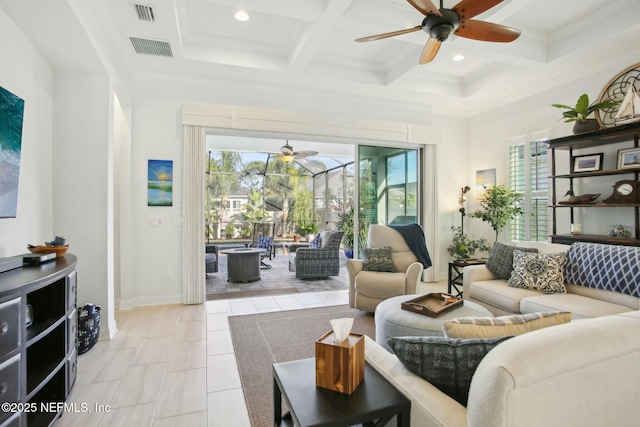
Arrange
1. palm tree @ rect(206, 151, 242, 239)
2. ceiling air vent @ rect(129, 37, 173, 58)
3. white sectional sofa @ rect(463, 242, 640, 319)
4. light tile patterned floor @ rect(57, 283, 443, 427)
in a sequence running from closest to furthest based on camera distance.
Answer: light tile patterned floor @ rect(57, 283, 443, 427), white sectional sofa @ rect(463, 242, 640, 319), ceiling air vent @ rect(129, 37, 173, 58), palm tree @ rect(206, 151, 242, 239)

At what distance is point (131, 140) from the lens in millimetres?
4188

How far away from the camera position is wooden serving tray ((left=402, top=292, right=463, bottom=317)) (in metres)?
2.54

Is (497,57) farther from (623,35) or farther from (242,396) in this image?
(242,396)

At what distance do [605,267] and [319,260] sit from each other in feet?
13.0

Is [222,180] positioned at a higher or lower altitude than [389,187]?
higher

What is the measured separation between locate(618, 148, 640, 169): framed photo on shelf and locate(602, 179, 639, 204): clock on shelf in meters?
0.17

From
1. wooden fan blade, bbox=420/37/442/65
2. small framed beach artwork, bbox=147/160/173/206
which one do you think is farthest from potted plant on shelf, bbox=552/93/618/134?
small framed beach artwork, bbox=147/160/173/206

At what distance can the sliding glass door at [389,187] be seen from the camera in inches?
224

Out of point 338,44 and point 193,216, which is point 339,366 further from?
point 338,44

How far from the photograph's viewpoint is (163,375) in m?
2.55

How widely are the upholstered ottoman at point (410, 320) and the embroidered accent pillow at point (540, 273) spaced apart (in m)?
0.93

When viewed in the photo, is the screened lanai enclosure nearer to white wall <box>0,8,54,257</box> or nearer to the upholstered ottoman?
white wall <box>0,8,54,257</box>

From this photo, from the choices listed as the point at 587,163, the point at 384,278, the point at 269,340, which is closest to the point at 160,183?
the point at 269,340

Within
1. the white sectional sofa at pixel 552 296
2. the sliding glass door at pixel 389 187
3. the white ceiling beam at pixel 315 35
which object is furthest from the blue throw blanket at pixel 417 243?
the white ceiling beam at pixel 315 35
